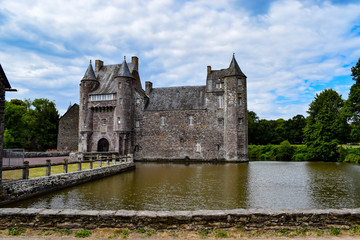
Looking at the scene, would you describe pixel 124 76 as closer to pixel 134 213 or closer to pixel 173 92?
pixel 173 92

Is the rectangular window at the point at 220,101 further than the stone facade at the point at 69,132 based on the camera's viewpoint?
No

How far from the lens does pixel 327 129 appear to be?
35.4 metres

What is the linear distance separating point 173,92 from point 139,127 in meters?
7.58

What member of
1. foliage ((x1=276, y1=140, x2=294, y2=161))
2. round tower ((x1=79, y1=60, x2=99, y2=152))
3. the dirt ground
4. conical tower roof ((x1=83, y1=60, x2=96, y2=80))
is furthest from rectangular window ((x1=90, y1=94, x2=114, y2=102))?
the dirt ground

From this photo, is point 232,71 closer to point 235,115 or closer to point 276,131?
point 235,115

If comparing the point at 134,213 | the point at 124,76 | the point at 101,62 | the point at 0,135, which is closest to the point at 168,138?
the point at 124,76

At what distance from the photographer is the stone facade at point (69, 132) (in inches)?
1654

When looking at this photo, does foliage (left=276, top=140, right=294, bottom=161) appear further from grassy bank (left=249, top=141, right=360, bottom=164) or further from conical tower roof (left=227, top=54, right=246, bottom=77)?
conical tower roof (left=227, top=54, right=246, bottom=77)

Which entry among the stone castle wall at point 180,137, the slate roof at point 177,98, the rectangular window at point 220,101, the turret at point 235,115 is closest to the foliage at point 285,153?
the turret at point 235,115

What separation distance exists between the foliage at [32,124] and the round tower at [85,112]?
1086 centimetres

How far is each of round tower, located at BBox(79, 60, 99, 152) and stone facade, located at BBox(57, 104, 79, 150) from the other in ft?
15.9

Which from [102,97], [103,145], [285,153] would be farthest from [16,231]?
[285,153]

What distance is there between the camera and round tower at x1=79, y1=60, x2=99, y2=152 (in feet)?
123

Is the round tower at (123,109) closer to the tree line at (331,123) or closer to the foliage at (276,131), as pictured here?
the tree line at (331,123)
